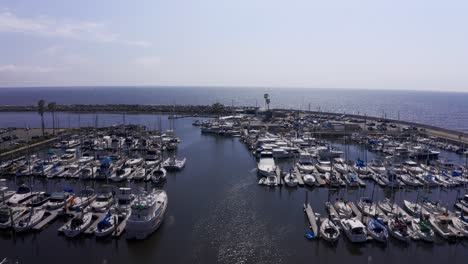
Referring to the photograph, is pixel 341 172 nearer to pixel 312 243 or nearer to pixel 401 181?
pixel 401 181

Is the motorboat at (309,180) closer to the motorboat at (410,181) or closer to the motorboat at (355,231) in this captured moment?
the motorboat at (410,181)

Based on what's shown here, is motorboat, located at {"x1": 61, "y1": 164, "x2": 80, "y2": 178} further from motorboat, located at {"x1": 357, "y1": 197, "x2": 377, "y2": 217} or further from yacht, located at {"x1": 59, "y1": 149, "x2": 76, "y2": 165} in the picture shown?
motorboat, located at {"x1": 357, "y1": 197, "x2": 377, "y2": 217}

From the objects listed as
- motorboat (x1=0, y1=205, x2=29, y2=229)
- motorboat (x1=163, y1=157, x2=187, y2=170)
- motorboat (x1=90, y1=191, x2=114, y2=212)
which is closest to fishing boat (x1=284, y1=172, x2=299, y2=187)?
motorboat (x1=163, y1=157, x2=187, y2=170)

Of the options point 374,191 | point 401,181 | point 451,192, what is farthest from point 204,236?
point 451,192

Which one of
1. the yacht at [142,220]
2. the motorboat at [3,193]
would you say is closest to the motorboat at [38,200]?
the motorboat at [3,193]

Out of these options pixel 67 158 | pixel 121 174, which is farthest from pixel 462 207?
pixel 67 158

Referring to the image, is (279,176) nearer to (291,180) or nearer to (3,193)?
(291,180)
